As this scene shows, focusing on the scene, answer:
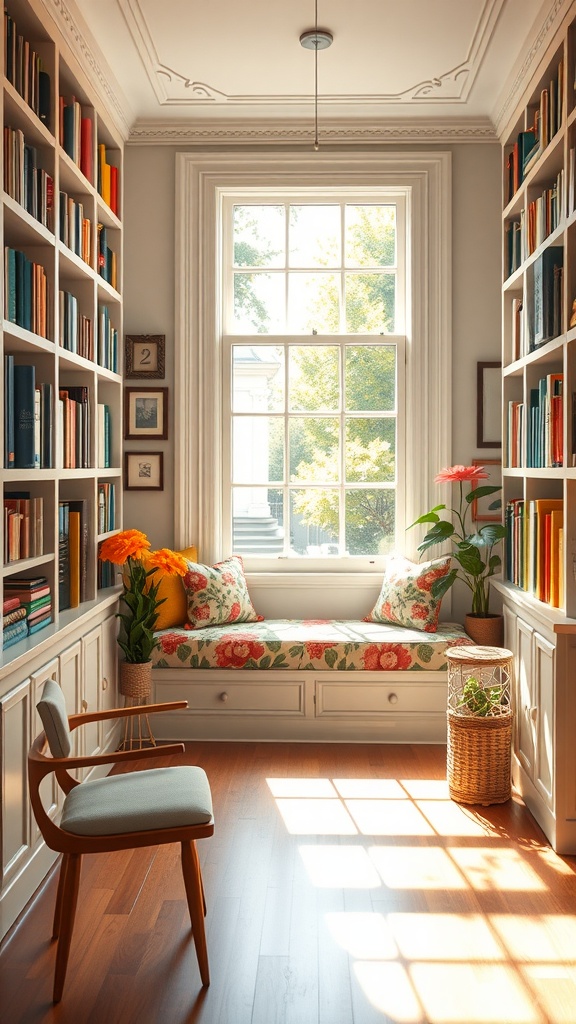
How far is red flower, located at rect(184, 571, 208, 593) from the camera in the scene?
180 inches

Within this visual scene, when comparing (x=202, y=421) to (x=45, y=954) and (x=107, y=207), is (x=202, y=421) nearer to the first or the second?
(x=107, y=207)

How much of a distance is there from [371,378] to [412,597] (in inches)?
52.2

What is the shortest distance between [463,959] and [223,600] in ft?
8.20

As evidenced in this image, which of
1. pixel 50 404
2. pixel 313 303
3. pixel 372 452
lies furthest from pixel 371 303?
pixel 50 404

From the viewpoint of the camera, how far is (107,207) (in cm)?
431

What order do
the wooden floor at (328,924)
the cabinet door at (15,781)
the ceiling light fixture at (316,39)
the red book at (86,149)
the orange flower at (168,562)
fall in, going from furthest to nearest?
the orange flower at (168,562) < the red book at (86,149) < the ceiling light fixture at (316,39) < the cabinet door at (15,781) < the wooden floor at (328,924)

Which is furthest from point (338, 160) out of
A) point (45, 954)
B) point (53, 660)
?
point (45, 954)

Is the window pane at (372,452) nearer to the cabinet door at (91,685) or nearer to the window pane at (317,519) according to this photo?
the window pane at (317,519)

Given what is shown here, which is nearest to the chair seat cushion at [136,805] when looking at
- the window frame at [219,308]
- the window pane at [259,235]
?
the window frame at [219,308]

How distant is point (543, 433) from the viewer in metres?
3.56

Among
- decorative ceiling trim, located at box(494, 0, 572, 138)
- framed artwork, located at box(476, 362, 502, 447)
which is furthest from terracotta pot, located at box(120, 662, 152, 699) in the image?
decorative ceiling trim, located at box(494, 0, 572, 138)

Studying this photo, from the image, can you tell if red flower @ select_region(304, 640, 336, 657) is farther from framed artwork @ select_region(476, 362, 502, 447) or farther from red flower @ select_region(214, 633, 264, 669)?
framed artwork @ select_region(476, 362, 502, 447)

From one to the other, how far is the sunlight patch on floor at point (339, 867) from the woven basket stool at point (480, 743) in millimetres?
676

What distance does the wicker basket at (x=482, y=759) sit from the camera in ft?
11.7
